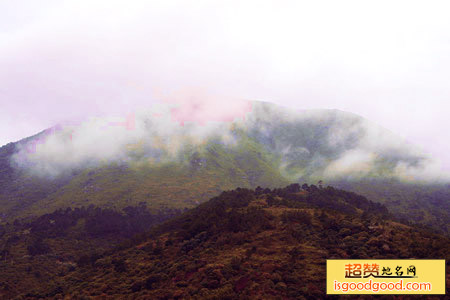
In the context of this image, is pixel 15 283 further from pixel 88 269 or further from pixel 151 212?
pixel 151 212

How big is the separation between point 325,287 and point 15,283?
95744mm

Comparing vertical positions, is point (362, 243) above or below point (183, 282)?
above

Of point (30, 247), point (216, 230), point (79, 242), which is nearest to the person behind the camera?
point (216, 230)

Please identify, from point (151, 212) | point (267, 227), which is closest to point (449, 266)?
point (267, 227)

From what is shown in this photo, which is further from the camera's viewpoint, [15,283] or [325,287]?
[15,283]

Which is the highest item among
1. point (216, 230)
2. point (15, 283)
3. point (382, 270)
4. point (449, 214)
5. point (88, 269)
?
point (449, 214)

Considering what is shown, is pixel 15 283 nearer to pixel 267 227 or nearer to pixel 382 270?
pixel 267 227

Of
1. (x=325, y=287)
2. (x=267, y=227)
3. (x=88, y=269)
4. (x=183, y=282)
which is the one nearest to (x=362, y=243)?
(x=325, y=287)

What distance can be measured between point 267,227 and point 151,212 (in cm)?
12016

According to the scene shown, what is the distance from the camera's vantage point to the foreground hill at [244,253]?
45.2m

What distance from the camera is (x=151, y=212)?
176 meters

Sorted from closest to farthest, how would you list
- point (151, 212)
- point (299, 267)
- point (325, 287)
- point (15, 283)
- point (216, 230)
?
point (325, 287) < point (299, 267) < point (216, 230) < point (15, 283) < point (151, 212)

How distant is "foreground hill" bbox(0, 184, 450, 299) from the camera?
45156 millimetres

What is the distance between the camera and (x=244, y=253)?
188 ft
